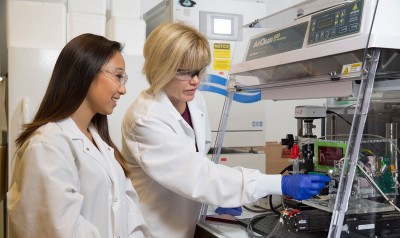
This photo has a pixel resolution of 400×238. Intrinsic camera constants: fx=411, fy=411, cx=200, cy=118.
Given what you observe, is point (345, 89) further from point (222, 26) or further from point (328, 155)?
point (222, 26)

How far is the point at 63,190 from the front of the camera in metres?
1.07

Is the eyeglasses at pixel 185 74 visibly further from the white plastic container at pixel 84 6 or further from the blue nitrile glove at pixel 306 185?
the white plastic container at pixel 84 6

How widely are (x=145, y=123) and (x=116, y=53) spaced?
254mm

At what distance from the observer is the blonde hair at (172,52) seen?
1437 mm

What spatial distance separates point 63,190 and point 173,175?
0.39 metres

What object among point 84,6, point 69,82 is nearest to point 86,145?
point 69,82

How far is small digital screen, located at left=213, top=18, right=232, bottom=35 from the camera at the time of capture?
2664 mm

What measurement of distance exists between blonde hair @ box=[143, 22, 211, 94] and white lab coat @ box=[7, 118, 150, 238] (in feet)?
1.19

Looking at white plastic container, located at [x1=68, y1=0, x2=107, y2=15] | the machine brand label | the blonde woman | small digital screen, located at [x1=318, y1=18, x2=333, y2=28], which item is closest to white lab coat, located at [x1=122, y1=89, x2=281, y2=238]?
the blonde woman

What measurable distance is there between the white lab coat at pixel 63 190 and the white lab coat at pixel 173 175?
0.17m

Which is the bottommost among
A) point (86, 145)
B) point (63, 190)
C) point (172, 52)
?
point (63, 190)

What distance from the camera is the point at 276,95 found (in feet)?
5.10

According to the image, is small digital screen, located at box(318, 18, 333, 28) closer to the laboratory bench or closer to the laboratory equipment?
the laboratory equipment

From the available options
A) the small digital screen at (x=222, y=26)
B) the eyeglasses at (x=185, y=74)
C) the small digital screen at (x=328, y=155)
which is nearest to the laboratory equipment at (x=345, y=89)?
the small digital screen at (x=328, y=155)
